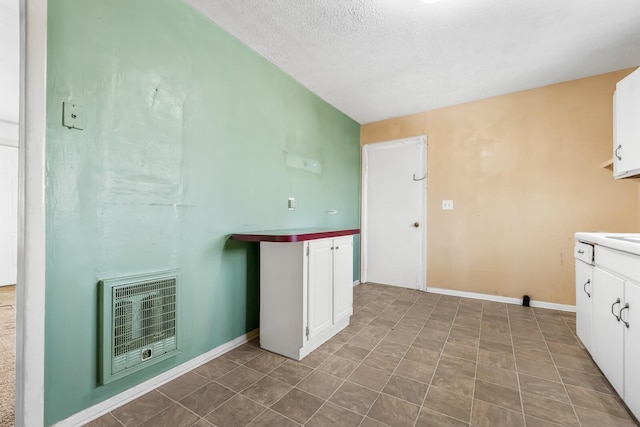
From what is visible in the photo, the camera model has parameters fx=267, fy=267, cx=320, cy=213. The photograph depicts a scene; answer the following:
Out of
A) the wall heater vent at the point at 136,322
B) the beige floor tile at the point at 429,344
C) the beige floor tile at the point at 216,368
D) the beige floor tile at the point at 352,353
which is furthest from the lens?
the beige floor tile at the point at 429,344

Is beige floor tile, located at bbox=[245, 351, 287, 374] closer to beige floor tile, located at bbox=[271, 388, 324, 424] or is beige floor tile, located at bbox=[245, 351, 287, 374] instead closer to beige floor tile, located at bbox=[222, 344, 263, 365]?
beige floor tile, located at bbox=[222, 344, 263, 365]

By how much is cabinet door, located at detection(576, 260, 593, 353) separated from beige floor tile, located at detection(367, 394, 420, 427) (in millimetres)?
1443

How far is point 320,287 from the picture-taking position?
2.14 metres

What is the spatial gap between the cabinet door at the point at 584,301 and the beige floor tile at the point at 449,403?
3.67 ft

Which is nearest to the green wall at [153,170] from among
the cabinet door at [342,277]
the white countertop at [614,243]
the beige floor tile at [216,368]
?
the beige floor tile at [216,368]

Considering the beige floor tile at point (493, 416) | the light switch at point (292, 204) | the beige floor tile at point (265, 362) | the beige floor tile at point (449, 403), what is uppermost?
the light switch at point (292, 204)

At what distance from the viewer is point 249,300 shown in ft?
7.60

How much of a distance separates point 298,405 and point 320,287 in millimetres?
816

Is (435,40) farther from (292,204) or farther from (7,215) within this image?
(7,215)

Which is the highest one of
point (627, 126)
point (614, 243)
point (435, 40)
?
point (435, 40)

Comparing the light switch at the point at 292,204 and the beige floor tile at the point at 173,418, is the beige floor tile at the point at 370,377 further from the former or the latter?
the light switch at the point at 292,204

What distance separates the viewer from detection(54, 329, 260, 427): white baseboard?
4.44 ft

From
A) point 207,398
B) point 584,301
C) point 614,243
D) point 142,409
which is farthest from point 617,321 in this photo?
point 142,409

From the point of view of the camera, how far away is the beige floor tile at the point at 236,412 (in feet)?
4.52
